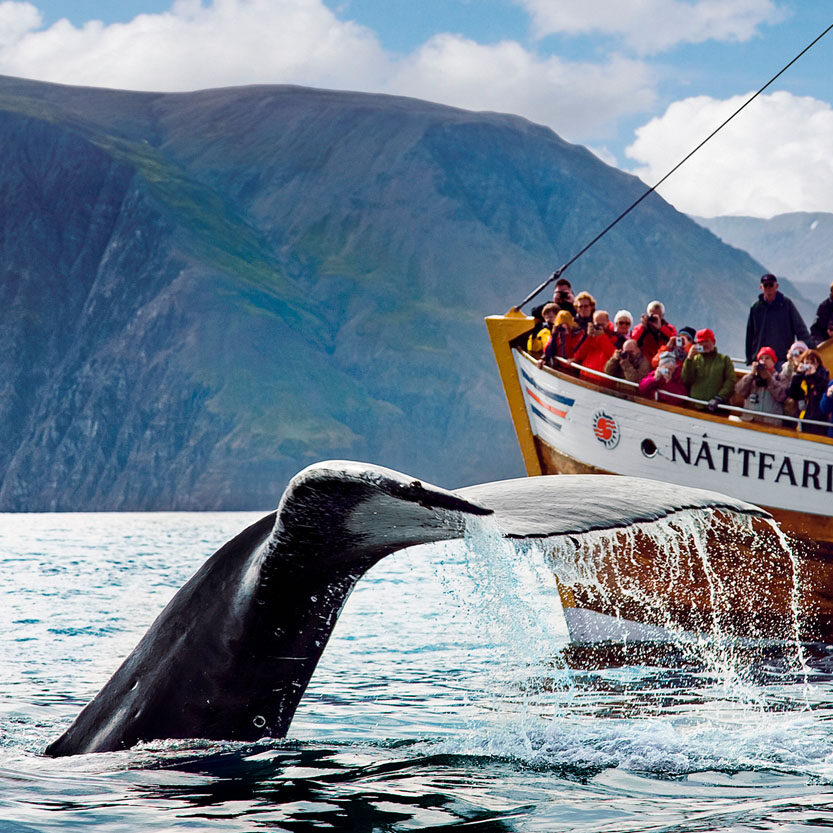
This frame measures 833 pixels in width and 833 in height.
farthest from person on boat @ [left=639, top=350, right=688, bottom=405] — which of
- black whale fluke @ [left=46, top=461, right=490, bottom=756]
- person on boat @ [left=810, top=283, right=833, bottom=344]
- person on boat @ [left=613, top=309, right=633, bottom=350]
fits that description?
black whale fluke @ [left=46, top=461, right=490, bottom=756]

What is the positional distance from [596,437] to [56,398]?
79.7 metres

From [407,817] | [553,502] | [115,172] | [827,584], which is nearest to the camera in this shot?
[553,502]

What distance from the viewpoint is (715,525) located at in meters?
10.7

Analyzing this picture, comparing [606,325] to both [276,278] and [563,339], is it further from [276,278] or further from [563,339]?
[276,278]

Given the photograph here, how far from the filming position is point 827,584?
1086cm

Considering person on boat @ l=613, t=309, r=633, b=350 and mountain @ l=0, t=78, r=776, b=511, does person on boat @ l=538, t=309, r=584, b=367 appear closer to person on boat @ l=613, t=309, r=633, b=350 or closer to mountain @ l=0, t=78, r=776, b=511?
person on boat @ l=613, t=309, r=633, b=350

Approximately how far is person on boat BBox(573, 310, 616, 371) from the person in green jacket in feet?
3.79

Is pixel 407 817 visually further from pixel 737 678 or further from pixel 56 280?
pixel 56 280

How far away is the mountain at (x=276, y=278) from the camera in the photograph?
3351 inches

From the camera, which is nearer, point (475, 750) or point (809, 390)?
point (475, 750)

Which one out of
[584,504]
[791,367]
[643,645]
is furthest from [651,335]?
[584,504]

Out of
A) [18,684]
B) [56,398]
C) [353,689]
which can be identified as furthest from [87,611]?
[56,398]

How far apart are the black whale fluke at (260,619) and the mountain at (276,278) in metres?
74.3

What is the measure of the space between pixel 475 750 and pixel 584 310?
7994 millimetres
